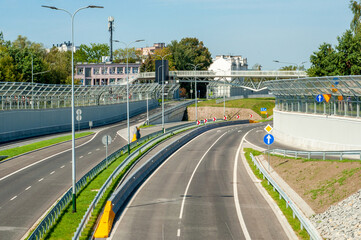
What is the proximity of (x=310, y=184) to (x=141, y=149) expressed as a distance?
898 inches

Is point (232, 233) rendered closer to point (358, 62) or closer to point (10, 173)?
point (10, 173)

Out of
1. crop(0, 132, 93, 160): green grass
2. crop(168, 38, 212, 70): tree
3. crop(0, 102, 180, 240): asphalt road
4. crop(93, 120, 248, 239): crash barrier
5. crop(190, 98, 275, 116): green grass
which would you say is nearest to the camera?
crop(0, 102, 180, 240): asphalt road

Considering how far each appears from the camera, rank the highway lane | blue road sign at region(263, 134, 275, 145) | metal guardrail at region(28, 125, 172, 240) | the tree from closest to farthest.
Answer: metal guardrail at region(28, 125, 172, 240) < the highway lane < blue road sign at region(263, 134, 275, 145) < the tree

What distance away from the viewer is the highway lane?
22.2m

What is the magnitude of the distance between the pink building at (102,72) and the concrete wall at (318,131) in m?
99.1

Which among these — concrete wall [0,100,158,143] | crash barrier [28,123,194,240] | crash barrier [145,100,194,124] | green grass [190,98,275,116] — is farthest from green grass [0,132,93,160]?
green grass [190,98,275,116]

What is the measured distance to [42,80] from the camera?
4333 inches

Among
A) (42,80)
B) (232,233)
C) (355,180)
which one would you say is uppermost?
(42,80)

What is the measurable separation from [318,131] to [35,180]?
3056 centimetres

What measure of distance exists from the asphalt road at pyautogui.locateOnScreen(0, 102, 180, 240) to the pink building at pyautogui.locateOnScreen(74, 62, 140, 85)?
9954 centimetres

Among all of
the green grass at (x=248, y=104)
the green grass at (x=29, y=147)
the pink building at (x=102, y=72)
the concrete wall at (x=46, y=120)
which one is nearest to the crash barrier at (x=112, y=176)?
the green grass at (x=29, y=147)

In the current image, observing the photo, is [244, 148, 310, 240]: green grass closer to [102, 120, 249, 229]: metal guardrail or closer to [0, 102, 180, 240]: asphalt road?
[102, 120, 249, 229]: metal guardrail

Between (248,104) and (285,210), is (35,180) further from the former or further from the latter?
(248,104)

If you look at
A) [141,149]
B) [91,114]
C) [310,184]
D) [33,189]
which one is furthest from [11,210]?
[91,114]
